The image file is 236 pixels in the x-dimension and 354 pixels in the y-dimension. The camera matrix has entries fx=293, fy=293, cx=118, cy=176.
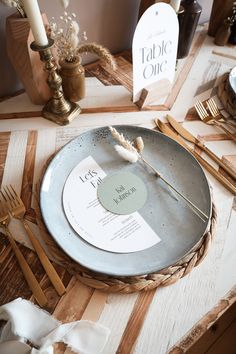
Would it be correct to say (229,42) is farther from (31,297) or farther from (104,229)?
(31,297)

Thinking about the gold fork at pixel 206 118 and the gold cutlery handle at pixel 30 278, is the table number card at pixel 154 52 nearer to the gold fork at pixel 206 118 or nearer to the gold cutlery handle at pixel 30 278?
the gold fork at pixel 206 118

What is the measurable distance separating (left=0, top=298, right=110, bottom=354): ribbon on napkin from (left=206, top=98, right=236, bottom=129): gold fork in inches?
22.6

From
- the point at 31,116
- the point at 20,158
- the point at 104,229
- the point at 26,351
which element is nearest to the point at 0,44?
the point at 31,116

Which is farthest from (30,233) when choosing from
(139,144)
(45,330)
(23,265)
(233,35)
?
(233,35)

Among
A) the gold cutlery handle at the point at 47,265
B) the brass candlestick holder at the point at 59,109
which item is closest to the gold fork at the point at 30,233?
the gold cutlery handle at the point at 47,265

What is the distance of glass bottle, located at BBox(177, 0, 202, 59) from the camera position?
82 centimetres

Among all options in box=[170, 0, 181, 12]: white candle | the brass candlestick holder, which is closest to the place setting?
the brass candlestick holder

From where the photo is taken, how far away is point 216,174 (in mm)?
658

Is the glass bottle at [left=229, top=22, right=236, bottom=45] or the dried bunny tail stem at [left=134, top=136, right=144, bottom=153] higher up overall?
the glass bottle at [left=229, top=22, right=236, bottom=45]

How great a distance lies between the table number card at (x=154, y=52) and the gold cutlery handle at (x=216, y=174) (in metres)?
0.22

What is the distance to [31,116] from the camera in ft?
2.59

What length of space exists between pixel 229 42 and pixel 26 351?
1068 millimetres

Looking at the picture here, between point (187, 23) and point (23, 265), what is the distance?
0.78 meters

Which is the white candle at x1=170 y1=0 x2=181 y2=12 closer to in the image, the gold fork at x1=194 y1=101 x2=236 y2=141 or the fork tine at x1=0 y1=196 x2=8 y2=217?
the gold fork at x1=194 y1=101 x2=236 y2=141
